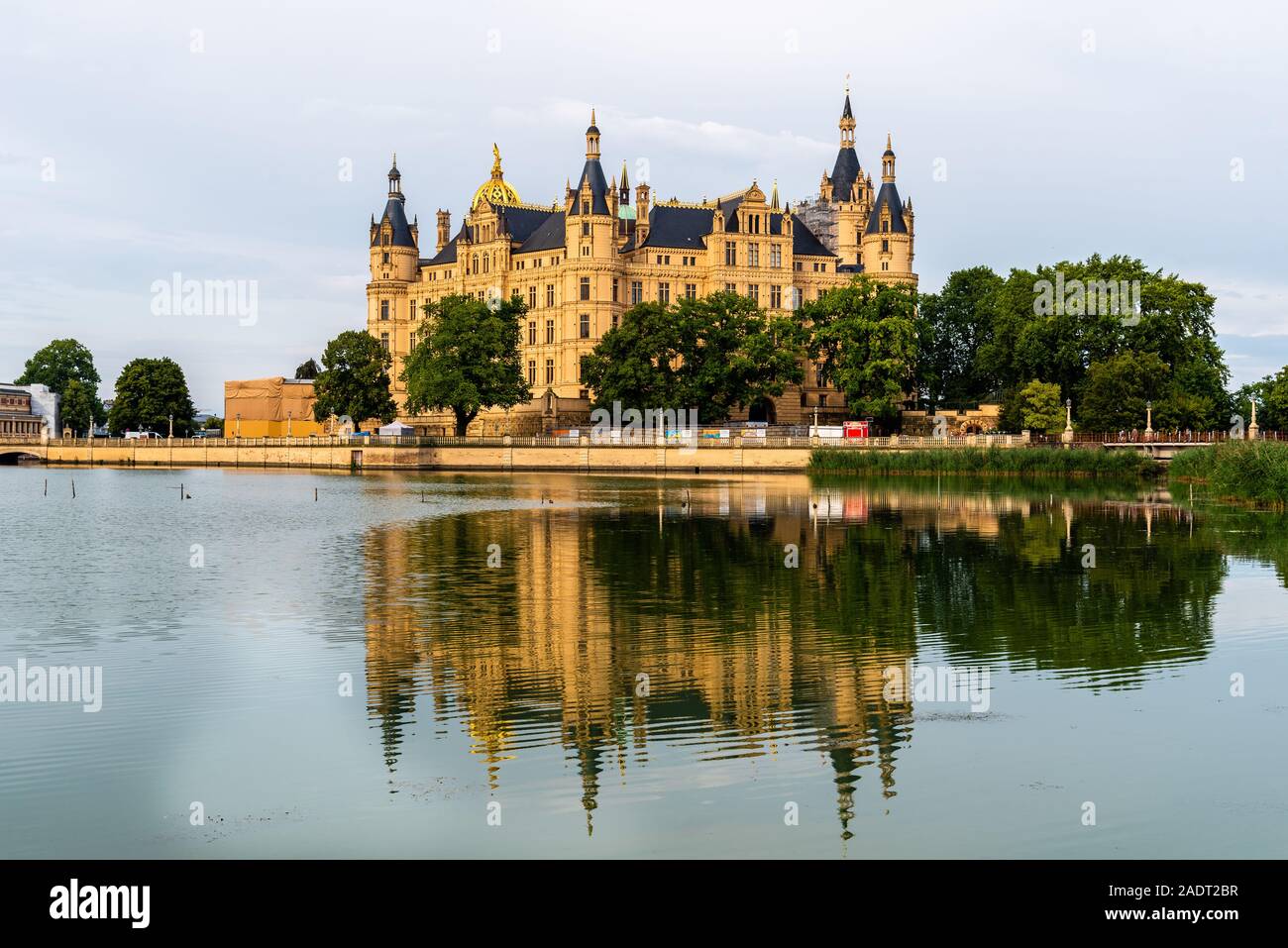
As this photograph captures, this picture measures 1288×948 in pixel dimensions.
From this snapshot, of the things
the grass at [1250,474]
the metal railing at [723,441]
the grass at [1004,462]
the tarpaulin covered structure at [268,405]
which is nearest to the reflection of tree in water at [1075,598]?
the grass at [1250,474]

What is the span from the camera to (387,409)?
125 m

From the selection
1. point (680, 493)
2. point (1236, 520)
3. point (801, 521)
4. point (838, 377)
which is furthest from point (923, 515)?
point (838, 377)

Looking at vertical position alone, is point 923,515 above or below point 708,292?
below

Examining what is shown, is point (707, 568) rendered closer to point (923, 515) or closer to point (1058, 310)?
point (923, 515)

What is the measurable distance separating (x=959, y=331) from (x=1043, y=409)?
3849 cm

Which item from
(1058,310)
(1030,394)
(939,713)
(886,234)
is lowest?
(939,713)

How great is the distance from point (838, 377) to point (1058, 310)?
1963 cm

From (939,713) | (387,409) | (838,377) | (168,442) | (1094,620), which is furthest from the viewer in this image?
(168,442)

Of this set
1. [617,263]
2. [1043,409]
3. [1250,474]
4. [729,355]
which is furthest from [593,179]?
[1250,474]

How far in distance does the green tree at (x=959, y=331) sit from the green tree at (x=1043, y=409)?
2995 cm

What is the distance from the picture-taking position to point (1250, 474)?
59.4 metres

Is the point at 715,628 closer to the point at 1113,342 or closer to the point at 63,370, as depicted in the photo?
the point at 1113,342

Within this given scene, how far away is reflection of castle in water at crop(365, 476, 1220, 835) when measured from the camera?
1600cm

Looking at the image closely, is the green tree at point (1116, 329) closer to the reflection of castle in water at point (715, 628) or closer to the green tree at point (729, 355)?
the green tree at point (729, 355)
